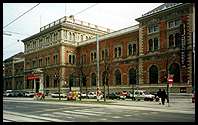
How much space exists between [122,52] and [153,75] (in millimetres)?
11134

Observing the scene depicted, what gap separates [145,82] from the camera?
60062 millimetres

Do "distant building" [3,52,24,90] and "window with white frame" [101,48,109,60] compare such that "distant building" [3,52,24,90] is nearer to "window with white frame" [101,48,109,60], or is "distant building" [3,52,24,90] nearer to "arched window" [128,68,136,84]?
"window with white frame" [101,48,109,60]

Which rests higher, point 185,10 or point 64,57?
point 185,10

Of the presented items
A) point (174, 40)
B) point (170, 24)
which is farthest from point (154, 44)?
point (170, 24)

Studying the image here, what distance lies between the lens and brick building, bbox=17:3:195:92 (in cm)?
5375

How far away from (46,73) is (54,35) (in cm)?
933

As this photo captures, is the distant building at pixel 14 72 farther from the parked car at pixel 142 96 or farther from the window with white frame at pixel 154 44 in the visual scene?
the parked car at pixel 142 96

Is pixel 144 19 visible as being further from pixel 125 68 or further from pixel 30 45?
pixel 30 45

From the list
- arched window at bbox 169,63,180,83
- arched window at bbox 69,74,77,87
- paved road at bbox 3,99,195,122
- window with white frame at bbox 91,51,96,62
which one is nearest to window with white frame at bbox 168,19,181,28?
arched window at bbox 169,63,180,83

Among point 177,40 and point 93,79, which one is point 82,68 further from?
point 177,40

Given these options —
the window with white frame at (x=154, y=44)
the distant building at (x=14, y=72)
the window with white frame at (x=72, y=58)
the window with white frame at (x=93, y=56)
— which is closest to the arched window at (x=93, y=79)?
the window with white frame at (x=93, y=56)

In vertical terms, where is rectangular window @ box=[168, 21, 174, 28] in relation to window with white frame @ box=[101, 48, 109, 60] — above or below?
above

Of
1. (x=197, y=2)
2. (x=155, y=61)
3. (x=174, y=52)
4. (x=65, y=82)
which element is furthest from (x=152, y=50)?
(x=197, y=2)

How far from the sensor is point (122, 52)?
68.8 metres
